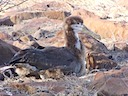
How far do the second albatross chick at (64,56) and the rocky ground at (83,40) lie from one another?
9.6 inches

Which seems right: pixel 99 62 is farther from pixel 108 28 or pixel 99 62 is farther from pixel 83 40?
pixel 108 28

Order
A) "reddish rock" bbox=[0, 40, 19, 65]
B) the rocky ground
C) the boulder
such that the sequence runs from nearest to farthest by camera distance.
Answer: the rocky ground, the boulder, "reddish rock" bbox=[0, 40, 19, 65]

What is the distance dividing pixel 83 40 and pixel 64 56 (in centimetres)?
189

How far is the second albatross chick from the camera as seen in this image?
6.70 m

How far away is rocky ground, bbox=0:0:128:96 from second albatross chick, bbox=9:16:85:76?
24 centimetres

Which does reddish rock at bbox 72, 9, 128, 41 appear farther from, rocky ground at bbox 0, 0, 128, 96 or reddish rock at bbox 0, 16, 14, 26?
reddish rock at bbox 0, 16, 14, 26

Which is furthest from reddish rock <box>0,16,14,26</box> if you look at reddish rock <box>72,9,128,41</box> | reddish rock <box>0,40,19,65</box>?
reddish rock <box>0,40,19,65</box>

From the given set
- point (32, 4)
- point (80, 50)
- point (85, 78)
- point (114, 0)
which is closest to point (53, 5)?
point (32, 4)

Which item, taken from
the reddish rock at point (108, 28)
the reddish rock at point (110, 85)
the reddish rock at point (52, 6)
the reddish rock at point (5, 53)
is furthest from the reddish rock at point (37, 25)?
the reddish rock at point (110, 85)

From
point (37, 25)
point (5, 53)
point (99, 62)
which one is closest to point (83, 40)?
point (99, 62)

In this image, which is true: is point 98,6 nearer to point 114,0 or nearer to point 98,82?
point 114,0

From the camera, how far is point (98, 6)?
52.5ft

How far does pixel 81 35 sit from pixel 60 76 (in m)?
2.52

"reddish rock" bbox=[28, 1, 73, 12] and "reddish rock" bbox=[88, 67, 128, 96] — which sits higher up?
"reddish rock" bbox=[88, 67, 128, 96]
